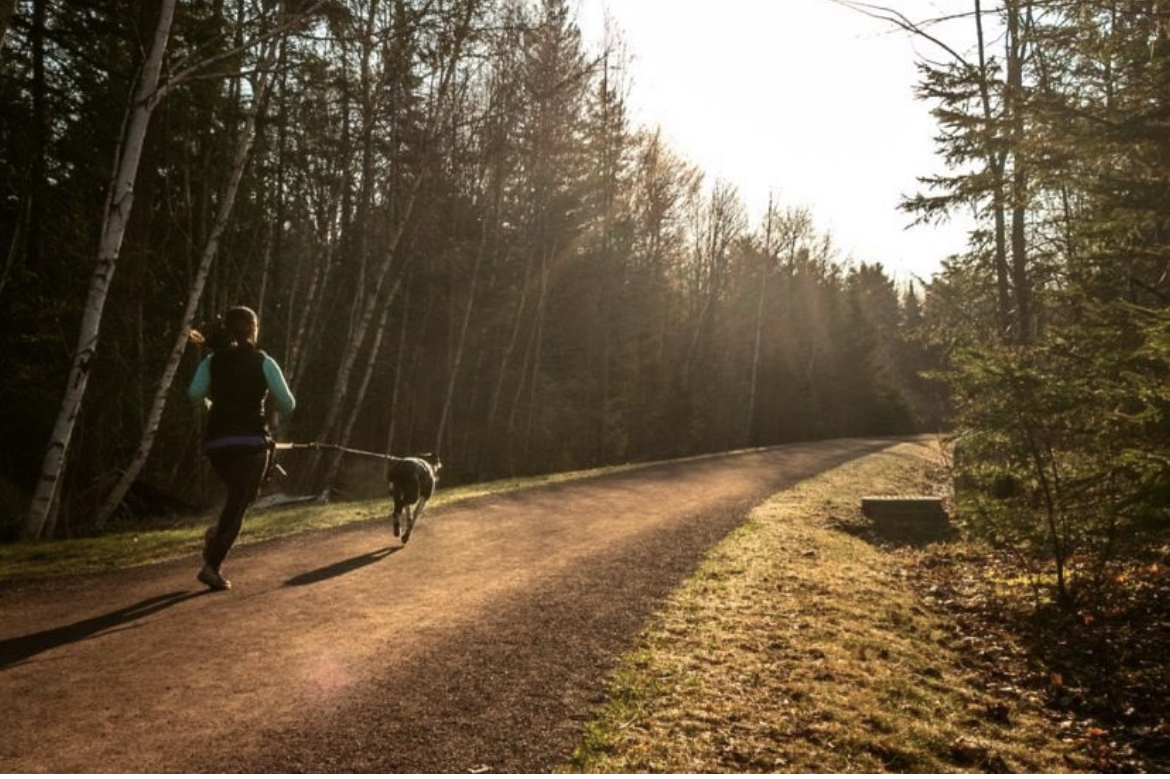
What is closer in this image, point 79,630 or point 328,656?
point 328,656

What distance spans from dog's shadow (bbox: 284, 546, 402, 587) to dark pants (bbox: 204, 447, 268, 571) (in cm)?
80

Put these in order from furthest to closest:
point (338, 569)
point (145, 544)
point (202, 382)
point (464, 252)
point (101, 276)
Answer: point (464, 252) < point (101, 276) < point (145, 544) < point (338, 569) < point (202, 382)

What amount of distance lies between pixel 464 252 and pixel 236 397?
1979cm

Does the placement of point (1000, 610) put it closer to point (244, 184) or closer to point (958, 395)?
point (958, 395)

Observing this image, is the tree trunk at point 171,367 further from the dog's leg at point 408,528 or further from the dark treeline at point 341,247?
the dog's leg at point 408,528

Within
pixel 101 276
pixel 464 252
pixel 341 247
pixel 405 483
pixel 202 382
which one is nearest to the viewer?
pixel 202 382

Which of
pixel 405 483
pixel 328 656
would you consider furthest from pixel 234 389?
pixel 405 483

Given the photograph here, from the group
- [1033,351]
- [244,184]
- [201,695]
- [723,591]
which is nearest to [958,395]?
[1033,351]

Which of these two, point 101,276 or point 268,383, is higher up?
point 101,276

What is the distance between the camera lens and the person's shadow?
186 inches

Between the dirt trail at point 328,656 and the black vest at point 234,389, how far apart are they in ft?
4.71

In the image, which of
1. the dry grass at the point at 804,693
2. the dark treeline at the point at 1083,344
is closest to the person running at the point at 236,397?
the dry grass at the point at 804,693

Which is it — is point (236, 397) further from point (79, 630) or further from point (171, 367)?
point (171, 367)

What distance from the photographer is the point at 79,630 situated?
5254mm
